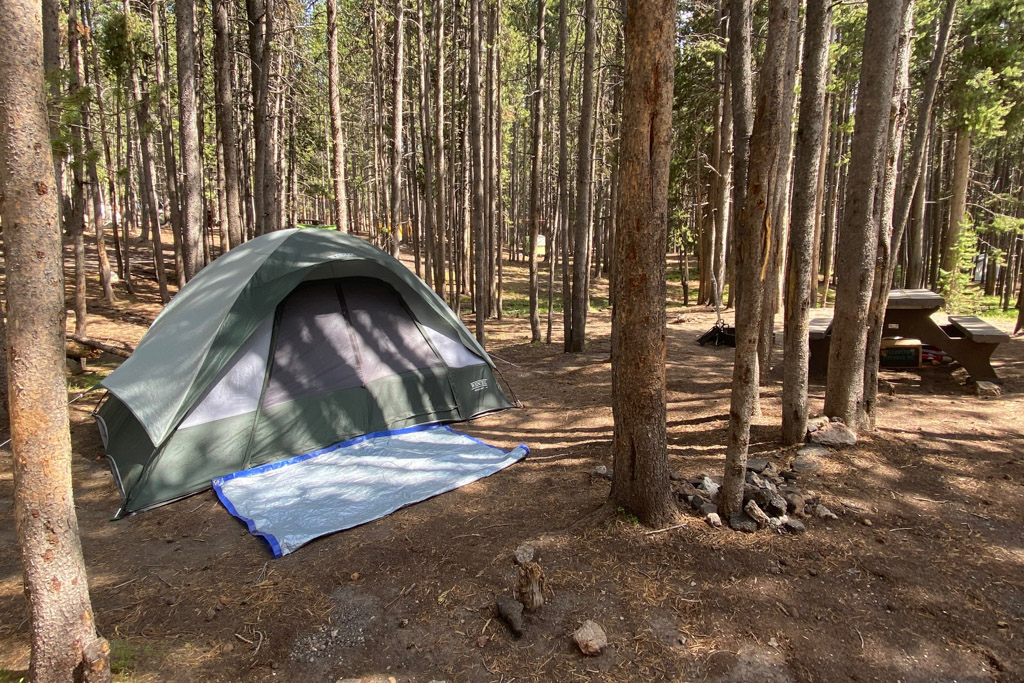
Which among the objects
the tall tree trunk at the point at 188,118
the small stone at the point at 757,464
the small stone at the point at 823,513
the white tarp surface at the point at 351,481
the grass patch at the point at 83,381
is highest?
the tall tree trunk at the point at 188,118

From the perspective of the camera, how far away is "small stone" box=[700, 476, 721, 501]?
438 centimetres

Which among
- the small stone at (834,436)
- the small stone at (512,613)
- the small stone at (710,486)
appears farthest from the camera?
the small stone at (834,436)

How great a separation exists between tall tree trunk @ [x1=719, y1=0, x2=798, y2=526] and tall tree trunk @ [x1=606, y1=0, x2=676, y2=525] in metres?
0.48

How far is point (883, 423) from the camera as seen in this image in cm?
602

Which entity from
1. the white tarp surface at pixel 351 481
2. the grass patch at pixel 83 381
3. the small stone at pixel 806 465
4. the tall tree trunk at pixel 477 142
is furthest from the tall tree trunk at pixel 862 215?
the grass patch at pixel 83 381

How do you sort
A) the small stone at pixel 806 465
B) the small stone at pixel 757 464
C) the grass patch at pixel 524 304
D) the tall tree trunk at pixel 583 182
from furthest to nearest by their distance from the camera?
the grass patch at pixel 524 304 → the tall tree trunk at pixel 583 182 → the small stone at pixel 806 465 → the small stone at pixel 757 464

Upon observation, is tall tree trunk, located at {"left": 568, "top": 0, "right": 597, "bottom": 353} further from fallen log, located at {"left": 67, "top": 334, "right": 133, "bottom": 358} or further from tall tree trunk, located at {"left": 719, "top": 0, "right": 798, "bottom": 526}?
fallen log, located at {"left": 67, "top": 334, "right": 133, "bottom": 358}

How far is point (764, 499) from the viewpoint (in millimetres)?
4168

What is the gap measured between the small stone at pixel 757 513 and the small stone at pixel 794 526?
13cm

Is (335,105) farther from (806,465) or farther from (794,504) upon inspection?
(794,504)

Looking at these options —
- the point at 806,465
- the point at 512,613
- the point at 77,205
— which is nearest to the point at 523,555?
the point at 512,613

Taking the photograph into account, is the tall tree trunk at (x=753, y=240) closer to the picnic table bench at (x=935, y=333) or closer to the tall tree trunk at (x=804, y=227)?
the tall tree trunk at (x=804, y=227)

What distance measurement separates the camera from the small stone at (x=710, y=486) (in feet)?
14.4

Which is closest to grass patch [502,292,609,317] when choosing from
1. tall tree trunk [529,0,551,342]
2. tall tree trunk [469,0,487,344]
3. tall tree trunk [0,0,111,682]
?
tall tree trunk [529,0,551,342]
